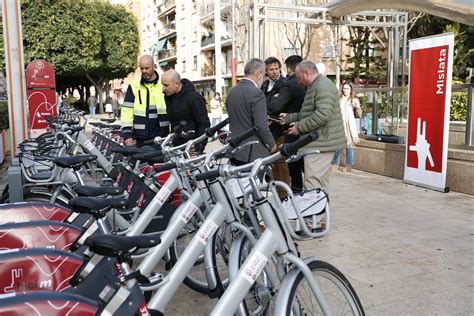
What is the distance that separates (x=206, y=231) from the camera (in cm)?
254

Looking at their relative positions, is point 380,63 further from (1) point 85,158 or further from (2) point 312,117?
(1) point 85,158

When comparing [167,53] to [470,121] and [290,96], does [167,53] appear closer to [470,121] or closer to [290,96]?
[470,121]

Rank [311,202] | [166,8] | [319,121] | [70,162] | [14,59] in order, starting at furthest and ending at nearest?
[166,8] → [14,59] → [319,121] → [70,162] → [311,202]

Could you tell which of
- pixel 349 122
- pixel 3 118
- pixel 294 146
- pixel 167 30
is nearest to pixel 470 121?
pixel 349 122

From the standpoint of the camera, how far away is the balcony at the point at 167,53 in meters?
45.6

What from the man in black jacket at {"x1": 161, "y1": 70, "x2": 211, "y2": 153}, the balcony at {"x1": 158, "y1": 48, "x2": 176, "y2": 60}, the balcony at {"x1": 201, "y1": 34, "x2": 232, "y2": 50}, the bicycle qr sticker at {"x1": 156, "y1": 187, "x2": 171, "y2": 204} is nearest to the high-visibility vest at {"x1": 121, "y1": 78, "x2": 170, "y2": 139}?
the man in black jacket at {"x1": 161, "y1": 70, "x2": 211, "y2": 153}

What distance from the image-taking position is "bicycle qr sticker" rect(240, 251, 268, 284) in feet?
7.07

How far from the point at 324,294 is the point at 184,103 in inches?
123

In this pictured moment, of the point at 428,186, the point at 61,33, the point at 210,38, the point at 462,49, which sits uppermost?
the point at 210,38

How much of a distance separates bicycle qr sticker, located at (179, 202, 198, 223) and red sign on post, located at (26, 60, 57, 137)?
866 centimetres

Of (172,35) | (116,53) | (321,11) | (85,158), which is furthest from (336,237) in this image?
(172,35)

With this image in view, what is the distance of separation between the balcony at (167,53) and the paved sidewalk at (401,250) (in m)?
40.2

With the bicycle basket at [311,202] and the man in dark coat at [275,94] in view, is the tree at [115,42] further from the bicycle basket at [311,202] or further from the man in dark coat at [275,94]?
the bicycle basket at [311,202]

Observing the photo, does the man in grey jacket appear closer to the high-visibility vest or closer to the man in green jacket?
the man in green jacket
